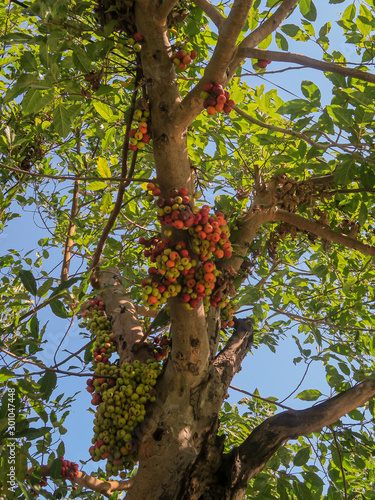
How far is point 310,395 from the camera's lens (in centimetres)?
276

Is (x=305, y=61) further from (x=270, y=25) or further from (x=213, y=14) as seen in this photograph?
(x=213, y=14)

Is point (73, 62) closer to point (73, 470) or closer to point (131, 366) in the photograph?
point (131, 366)

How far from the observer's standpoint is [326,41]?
2391 mm

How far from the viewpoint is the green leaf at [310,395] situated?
2.76 metres

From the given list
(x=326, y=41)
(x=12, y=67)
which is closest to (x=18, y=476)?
(x=326, y=41)

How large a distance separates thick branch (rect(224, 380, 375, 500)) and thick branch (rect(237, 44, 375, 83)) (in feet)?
6.00

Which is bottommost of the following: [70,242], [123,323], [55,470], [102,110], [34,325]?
[55,470]

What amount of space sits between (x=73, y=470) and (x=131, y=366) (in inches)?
35.4

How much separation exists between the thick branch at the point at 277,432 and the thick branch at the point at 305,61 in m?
1.83

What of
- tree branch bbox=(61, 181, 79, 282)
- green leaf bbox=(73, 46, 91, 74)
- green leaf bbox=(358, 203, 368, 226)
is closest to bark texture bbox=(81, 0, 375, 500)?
green leaf bbox=(73, 46, 91, 74)

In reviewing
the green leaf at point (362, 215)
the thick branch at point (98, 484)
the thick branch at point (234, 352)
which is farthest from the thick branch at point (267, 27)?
the thick branch at point (98, 484)

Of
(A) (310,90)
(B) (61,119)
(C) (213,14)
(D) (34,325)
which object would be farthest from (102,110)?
(D) (34,325)

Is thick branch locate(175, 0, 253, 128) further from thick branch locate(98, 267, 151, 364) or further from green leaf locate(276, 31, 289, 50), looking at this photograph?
thick branch locate(98, 267, 151, 364)

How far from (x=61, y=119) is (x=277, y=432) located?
7.20 feet
